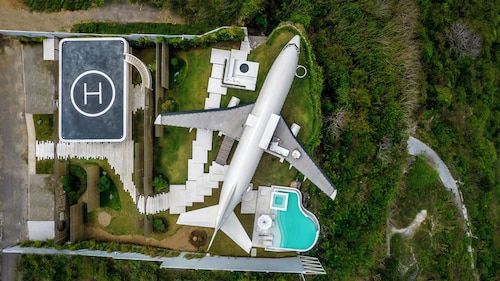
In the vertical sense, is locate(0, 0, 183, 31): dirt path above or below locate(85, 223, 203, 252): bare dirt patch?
above

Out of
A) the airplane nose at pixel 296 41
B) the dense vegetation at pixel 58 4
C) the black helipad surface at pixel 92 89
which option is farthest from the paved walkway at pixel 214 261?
the dense vegetation at pixel 58 4

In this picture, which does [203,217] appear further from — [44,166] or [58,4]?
[58,4]

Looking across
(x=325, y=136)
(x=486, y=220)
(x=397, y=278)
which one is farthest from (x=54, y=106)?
(x=486, y=220)

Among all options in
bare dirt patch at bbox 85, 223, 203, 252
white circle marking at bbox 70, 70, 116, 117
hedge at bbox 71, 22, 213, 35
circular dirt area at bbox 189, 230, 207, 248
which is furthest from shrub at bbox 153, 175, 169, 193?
hedge at bbox 71, 22, 213, 35

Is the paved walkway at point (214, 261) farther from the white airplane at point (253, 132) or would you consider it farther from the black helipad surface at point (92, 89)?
the black helipad surface at point (92, 89)

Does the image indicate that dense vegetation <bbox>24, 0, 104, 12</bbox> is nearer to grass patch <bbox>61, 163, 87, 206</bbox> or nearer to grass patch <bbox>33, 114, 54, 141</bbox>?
grass patch <bbox>33, 114, 54, 141</bbox>

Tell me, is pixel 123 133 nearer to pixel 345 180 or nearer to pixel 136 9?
pixel 136 9
